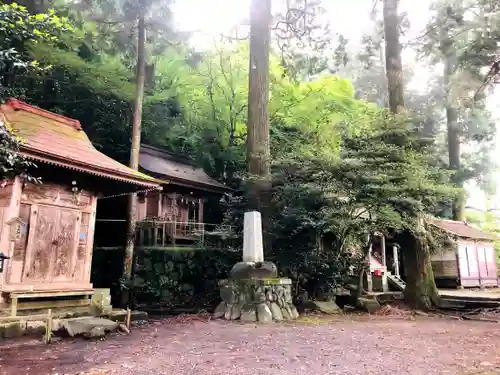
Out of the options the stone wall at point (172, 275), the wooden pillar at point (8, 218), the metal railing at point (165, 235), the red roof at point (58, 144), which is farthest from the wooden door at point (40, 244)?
the metal railing at point (165, 235)

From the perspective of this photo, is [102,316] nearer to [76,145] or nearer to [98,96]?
[76,145]

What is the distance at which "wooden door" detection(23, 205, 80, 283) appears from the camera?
28.0 feet

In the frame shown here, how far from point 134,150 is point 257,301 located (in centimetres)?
628

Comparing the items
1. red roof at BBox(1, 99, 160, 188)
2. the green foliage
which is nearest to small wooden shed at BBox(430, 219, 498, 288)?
red roof at BBox(1, 99, 160, 188)

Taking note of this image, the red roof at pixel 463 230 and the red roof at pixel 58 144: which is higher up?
the red roof at pixel 58 144

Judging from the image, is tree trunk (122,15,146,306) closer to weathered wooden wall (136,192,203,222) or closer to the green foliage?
weathered wooden wall (136,192,203,222)

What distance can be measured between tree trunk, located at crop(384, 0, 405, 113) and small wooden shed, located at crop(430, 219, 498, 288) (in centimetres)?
875

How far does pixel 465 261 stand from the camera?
832 inches

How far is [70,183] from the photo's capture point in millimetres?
9352

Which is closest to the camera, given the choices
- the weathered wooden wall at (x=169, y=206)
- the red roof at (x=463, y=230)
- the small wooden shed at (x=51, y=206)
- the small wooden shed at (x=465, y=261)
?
the small wooden shed at (x=51, y=206)

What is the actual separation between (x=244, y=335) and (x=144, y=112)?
11.3 metres

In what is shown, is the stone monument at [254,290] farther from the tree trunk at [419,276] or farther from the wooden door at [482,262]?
the wooden door at [482,262]

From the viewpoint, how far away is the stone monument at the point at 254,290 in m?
10.4

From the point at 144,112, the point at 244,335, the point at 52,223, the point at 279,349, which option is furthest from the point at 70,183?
the point at 144,112
